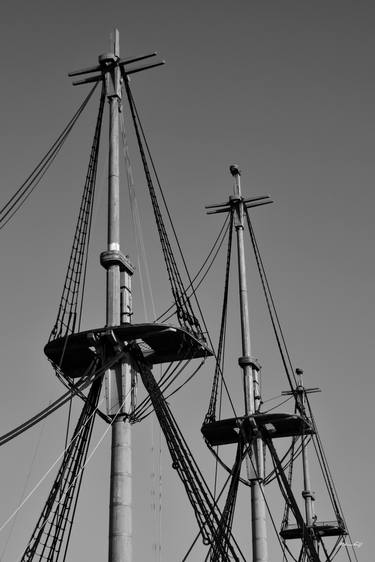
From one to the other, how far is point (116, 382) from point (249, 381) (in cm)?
1786

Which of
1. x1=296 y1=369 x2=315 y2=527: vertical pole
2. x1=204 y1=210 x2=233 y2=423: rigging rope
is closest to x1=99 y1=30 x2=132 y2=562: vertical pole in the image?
x1=204 y1=210 x2=233 y2=423: rigging rope

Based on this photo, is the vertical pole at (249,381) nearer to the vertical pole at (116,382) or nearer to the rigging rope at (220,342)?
the rigging rope at (220,342)

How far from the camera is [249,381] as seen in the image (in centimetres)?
4512

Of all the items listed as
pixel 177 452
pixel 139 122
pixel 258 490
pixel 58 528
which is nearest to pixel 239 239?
pixel 258 490

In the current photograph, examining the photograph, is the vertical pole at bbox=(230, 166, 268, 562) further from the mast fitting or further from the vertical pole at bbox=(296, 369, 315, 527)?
the vertical pole at bbox=(296, 369, 315, 527)

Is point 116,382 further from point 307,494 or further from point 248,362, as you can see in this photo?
point 307,494

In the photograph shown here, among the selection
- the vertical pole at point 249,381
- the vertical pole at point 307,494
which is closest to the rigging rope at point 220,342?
the vertical pole at point 249,381

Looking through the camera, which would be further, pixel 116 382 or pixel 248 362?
pixel 248 362

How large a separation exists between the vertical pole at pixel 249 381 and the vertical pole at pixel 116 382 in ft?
54.3

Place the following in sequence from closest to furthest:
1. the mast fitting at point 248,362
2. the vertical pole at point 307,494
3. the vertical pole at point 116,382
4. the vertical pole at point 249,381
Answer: the vertical pole at point 116,382, the vertical pole at point 249,381, the mast fitting at point 248,362, the vertical pole at point 307,494

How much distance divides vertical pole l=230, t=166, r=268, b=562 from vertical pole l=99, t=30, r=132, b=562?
16.5 m

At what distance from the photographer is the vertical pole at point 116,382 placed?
25047mm

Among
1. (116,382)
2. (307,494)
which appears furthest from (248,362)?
(307,494)

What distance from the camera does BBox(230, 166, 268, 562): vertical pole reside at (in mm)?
42219
